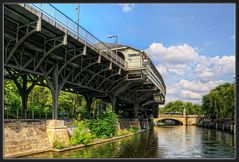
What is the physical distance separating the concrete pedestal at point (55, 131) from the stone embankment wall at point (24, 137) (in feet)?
1.34

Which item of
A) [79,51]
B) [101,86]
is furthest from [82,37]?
[101,86]

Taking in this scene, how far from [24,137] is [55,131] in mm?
4466

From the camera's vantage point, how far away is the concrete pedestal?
1162 inches

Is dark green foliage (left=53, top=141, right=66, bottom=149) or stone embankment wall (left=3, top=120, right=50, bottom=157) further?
dark green foliage (left=53, top=141, right=66, bottom=149)

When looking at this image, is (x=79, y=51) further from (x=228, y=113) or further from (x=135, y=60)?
(x=228, y=113)

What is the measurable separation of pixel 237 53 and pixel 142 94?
2235 inches

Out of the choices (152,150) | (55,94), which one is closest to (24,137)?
(55,94)

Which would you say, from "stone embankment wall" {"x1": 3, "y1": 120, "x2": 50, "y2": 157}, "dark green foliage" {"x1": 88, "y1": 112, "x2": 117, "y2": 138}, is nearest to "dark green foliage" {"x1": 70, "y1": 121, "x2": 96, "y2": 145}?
"stone embankment wall" {"x1": 3, "y1": 120, "x2": 50, "y2": 157}

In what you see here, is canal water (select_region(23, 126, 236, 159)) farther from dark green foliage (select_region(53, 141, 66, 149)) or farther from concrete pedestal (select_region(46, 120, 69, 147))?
concrete pedestal (select_region(46, 120, 69, 147))

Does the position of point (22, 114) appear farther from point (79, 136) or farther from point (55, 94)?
point (79, 136)

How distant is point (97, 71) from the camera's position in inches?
1735

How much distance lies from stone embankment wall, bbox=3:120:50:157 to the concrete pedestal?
41cm

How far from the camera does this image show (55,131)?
1176 inches

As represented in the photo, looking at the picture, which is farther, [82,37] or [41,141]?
[82,37]
